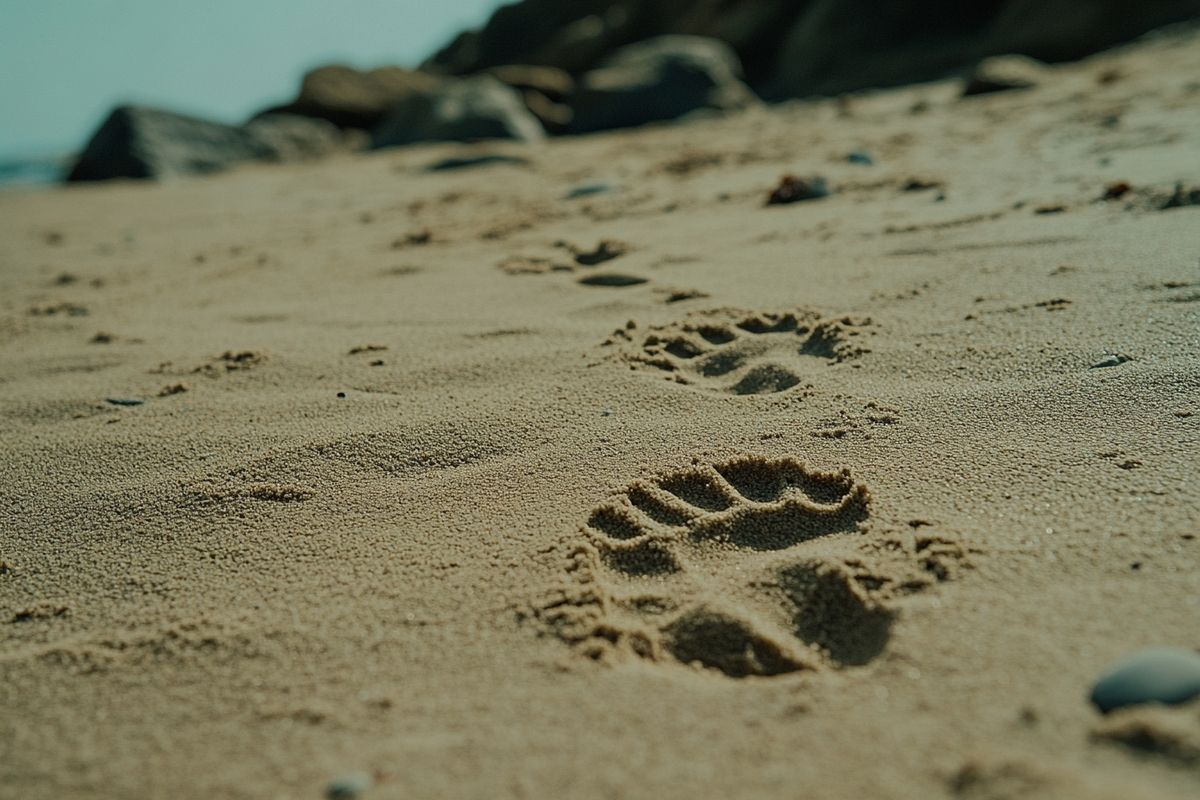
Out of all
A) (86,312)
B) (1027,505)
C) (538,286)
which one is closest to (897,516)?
(1027,505)

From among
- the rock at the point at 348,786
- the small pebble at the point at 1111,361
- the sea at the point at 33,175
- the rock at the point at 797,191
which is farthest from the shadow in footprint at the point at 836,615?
the sea at the point at 33,175

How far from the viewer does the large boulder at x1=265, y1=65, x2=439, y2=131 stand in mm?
10453

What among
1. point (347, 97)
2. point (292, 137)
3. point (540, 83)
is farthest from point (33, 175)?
point (540, 83)

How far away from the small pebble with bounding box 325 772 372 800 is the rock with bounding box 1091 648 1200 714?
2.12 feet

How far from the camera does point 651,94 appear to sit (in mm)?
7500

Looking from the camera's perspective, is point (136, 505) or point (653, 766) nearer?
point (653, 766)

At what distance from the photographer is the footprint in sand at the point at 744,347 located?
→ 1.73 m

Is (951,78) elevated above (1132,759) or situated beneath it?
elevated above

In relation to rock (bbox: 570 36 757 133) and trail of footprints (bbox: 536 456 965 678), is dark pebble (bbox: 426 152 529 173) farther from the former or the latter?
trail of footprints (bbox: 536 456 965 678)

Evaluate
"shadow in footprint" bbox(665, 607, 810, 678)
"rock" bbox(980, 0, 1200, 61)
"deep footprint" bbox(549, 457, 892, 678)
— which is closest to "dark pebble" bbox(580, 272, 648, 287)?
"deep footprint" bbox(549, 457, 892, 678)

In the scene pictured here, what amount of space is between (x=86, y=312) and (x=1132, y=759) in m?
2.55

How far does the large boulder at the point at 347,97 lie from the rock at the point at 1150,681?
33.6ft

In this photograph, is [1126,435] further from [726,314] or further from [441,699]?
[441,699]

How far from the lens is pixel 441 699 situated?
99cm
